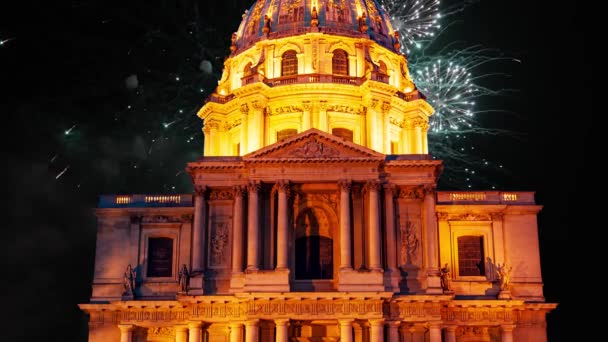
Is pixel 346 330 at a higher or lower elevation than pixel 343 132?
lower

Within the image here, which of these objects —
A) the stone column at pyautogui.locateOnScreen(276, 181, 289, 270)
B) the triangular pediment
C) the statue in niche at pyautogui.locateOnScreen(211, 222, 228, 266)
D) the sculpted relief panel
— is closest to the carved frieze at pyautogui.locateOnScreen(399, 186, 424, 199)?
the sculpted relief panel

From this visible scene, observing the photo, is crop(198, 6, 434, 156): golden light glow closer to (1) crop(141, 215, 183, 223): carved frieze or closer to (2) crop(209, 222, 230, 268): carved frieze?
(1) crop(141, 215, 183, 223): carved frieze

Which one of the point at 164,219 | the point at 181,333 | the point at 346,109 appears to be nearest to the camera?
the point at 181,333

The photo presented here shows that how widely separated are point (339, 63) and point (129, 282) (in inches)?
862

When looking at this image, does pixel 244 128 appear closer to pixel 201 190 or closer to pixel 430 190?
pixel 201 190

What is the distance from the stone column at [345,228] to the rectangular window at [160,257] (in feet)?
35.0

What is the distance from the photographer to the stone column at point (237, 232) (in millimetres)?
40719

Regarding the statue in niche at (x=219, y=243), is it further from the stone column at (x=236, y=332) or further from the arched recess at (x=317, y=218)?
the arched recess at (x=317, y=218)

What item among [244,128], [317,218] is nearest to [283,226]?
[317,218]

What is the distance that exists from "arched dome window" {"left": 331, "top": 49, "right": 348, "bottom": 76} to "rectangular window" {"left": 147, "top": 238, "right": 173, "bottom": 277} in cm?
1755

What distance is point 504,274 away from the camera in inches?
1642

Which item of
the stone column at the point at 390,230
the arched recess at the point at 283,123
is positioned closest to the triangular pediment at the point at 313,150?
the stone column at the point at 390,230

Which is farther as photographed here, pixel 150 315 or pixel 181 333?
pixel 150 315

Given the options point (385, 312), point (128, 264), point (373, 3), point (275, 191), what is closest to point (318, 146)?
point (275, 191)
